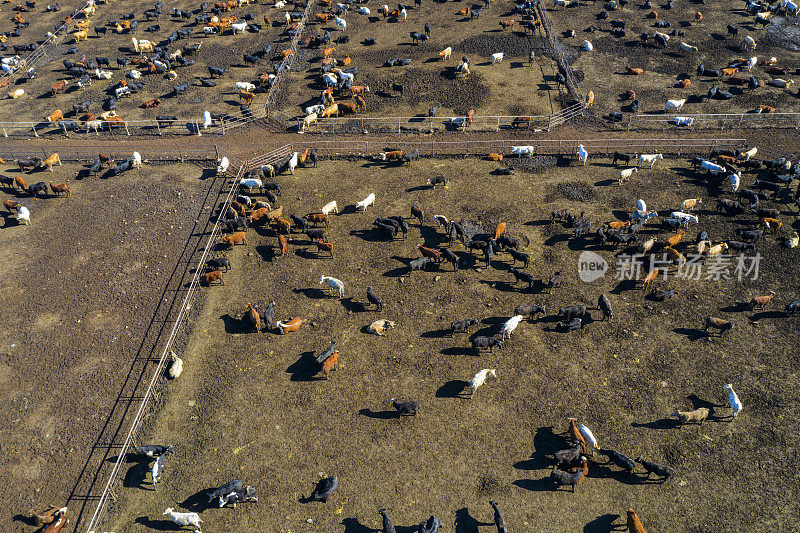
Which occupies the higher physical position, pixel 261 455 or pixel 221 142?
pixel 221 142

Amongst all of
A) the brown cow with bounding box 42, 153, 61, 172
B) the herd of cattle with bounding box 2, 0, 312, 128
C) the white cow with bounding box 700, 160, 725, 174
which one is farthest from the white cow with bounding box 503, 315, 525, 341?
the brown cow with bounding box 42, 153, 61, 172

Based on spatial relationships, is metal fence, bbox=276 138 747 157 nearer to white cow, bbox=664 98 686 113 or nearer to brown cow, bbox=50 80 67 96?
white cow, bbox=664 98 686 113

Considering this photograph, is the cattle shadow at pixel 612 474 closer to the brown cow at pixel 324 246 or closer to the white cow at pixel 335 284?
the white cow at pixel 335 284

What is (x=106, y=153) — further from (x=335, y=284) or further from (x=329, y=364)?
(x=329, y=364)

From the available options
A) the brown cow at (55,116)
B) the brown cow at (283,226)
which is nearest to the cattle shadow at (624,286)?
the brown cow at (283,226)

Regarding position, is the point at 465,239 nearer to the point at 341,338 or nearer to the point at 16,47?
the point at 341,338

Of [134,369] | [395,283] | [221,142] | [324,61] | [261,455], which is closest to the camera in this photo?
[261,455]

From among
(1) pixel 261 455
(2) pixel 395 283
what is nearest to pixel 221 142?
(2) pixel 395 283
